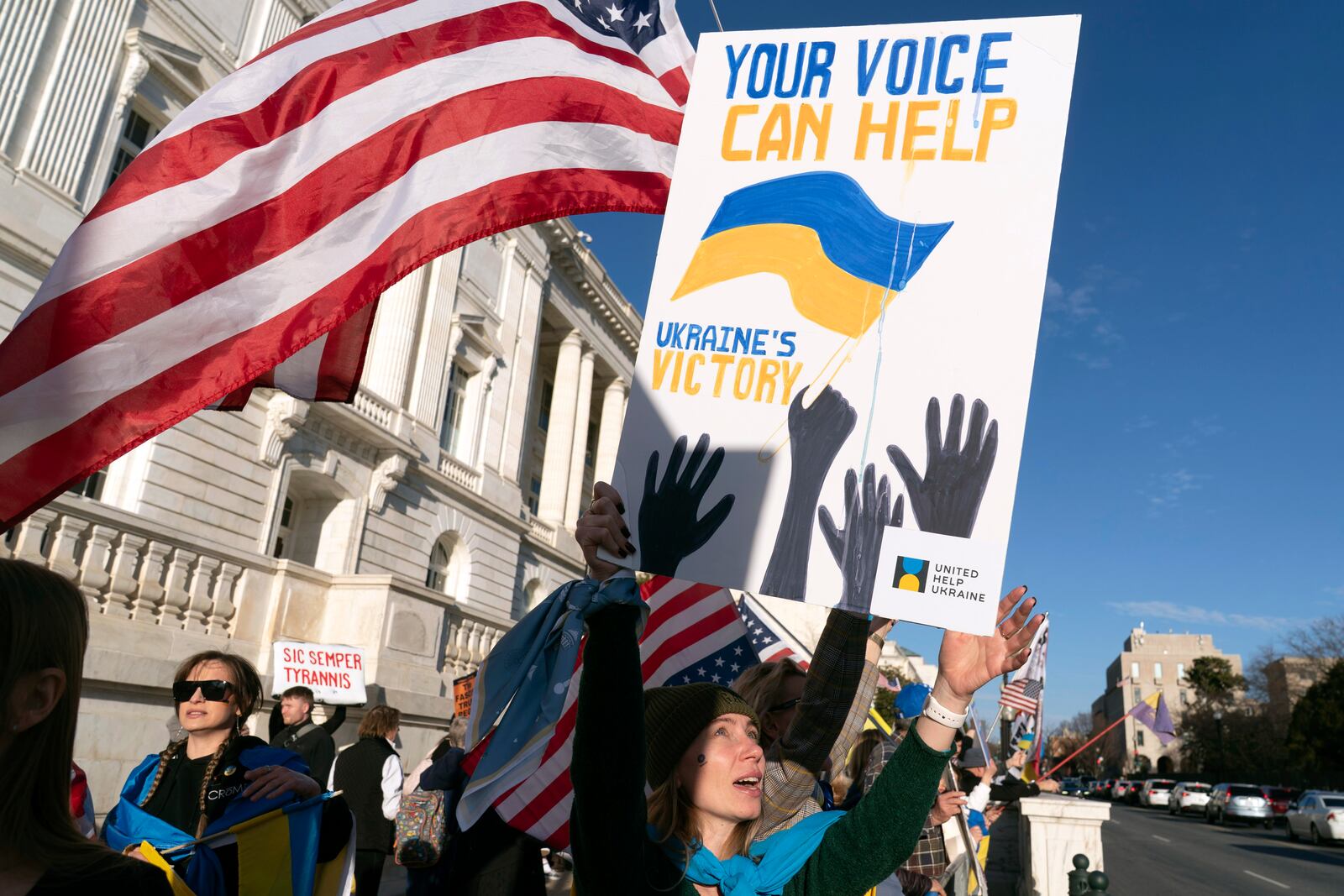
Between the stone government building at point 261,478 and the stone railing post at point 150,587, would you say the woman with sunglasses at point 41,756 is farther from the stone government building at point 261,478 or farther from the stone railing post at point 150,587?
the stone railing post at point 150,587

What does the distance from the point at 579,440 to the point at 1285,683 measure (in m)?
54.6

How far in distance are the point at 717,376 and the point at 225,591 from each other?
15029 mm

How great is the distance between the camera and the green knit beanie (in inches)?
86.6

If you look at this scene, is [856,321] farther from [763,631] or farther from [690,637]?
[763,631]

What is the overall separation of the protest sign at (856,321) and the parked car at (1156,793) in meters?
49.7

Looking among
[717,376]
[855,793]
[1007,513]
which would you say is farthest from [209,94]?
[855,793]

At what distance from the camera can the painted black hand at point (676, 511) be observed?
2.19 m

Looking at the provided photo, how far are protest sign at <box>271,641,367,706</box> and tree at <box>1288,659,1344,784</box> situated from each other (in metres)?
43.1

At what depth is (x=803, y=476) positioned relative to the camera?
2213 mm

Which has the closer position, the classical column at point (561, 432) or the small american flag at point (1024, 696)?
the small american flag at point (1024, 696)

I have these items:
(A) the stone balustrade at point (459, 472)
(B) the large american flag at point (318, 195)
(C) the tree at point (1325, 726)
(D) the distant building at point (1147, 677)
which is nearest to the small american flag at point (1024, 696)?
(B) the large american flag at point (318, 195)

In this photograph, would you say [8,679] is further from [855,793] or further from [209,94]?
[855,793]

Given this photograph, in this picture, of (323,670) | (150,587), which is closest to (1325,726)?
(323,670)

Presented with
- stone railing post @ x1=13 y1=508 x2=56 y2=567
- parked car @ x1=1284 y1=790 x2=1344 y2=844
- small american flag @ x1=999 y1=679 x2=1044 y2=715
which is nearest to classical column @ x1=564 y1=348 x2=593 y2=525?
stone railing post @ x1=13 y1=508 x2=56 y2=567
